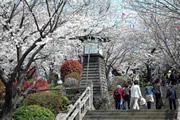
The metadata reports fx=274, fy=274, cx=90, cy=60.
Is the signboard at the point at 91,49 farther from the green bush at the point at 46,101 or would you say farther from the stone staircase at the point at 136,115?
the stone staircase at the point at 136,115

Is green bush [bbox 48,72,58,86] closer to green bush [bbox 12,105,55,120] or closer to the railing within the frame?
the railing

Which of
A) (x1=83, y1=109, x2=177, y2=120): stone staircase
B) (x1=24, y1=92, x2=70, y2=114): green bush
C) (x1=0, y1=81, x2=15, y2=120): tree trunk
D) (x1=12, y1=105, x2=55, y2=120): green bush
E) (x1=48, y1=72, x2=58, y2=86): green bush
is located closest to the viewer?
(x1=0, y1=81, x2=15, y2=120): tree trunk

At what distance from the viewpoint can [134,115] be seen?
12.3m

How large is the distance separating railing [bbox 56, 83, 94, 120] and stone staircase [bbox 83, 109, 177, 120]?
20.3 inches

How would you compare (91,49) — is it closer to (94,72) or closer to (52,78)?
(94,72)

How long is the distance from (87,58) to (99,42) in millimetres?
1370

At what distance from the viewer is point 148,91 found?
44.8 ft

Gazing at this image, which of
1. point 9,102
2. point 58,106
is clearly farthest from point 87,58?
point 9,102

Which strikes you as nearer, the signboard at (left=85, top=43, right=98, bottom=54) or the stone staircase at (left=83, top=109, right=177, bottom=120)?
the stone staircase at (left=83, top=109, right=177, bottom=120)

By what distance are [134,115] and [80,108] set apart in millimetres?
2443

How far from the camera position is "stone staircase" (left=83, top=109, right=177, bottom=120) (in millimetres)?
11750

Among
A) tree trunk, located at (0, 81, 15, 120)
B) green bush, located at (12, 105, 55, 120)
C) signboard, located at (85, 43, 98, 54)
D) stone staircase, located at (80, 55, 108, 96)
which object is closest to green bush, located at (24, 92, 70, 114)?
green bush, located at (12, 105, 55, 120)

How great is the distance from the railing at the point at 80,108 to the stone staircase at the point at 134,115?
517mm

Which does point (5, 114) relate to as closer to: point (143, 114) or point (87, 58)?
point (143, 114)
